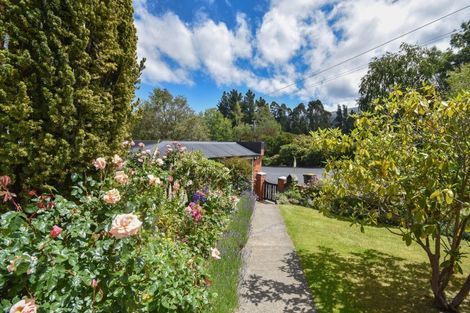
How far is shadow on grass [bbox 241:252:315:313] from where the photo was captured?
3.79 meters

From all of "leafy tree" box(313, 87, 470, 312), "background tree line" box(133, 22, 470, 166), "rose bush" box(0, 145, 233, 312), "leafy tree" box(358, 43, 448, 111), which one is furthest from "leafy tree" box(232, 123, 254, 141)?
"rose bush" box(0, 145, 233, 312)

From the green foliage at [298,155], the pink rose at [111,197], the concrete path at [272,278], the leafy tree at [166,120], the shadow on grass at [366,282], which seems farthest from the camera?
the green foliage at [298,155]

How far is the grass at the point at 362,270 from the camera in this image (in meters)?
4.04

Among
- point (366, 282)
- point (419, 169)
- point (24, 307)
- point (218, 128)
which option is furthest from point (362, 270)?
point (218, 128)

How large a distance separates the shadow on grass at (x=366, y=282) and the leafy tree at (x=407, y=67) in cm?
2108

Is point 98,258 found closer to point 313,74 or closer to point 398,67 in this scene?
point 313,74

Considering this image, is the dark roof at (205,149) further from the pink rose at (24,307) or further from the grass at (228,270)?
the pink rose at (24,307)

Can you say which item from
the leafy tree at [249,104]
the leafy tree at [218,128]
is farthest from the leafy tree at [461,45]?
the leafy tree at [249,104]

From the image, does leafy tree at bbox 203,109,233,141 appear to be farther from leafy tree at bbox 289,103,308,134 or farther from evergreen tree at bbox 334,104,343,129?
evergreen tree at bbox 334,104,343,129

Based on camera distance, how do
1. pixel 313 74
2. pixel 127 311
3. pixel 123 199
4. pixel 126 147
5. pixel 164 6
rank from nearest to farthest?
pixel 127 311 < pixel 123 199 < pixel 126 147 < pixel 164 6 < pixel 313 74

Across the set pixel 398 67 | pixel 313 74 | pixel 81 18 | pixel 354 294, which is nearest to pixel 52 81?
pixel 81 18

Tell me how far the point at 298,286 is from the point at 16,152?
4.54m

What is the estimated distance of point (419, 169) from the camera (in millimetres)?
3119

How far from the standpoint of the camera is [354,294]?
14.1ft
